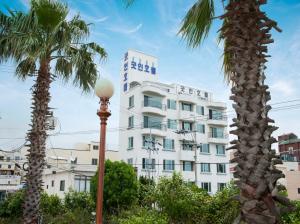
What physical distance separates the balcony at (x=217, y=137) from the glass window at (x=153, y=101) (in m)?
9.62

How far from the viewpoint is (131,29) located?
8.53 metres

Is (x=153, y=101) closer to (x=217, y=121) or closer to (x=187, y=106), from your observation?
(x=187, y=106)

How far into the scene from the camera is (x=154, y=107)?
4578 cm

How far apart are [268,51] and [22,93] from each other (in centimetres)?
1161

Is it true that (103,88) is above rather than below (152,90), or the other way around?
below

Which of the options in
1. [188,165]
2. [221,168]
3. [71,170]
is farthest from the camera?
[221,168]

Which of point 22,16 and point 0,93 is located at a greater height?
point 22,16

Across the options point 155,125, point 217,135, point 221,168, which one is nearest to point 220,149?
point 217,135

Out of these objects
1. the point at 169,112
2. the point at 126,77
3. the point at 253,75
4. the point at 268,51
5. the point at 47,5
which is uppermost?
the point at 126,77

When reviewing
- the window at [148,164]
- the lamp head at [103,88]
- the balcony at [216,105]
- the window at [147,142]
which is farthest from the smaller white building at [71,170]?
the balcony at [216,105]

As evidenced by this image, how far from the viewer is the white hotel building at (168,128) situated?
146 ft

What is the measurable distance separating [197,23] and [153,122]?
37802 mm

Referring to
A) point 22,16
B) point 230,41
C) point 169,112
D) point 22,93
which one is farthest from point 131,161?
point 230,41

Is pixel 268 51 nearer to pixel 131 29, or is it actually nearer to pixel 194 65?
pixel 131 29
